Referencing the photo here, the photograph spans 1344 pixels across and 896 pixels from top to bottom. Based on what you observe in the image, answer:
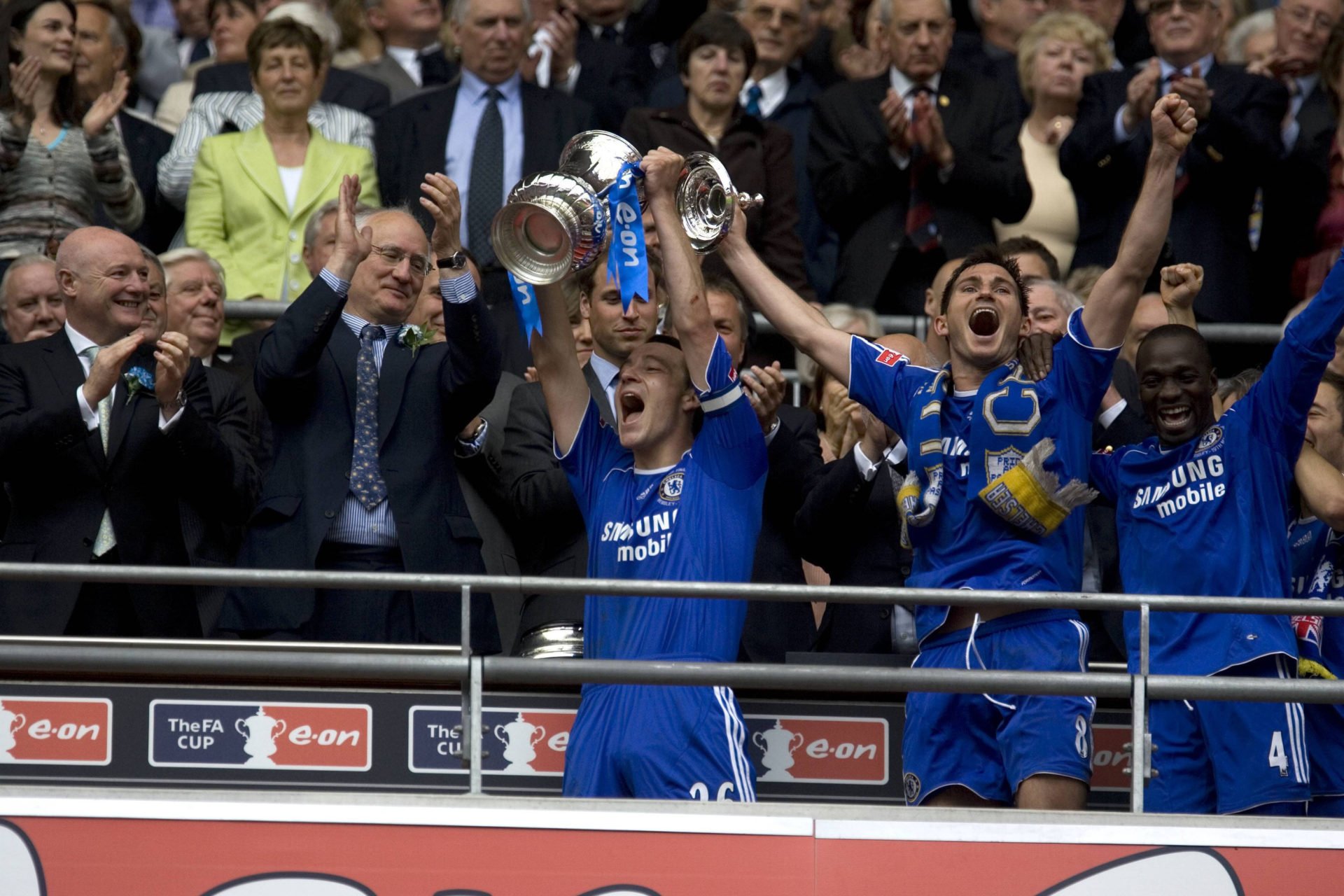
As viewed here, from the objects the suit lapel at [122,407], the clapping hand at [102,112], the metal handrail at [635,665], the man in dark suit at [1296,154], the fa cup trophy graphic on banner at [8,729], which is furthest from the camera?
the man in dark suit at [1296,154]

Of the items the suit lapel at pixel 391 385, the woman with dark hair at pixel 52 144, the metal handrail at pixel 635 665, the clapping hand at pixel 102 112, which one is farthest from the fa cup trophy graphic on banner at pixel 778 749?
the clapping hand at pixel 102 112

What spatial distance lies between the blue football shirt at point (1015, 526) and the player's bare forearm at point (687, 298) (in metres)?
0.75

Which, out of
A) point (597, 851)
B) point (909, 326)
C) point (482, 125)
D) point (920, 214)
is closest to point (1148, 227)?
point (597, 851)

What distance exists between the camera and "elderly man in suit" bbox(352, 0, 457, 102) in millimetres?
10234

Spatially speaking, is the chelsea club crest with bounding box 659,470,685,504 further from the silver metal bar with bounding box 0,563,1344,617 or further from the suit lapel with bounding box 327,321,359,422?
the suit lapel with bounding box 327,321,359,422

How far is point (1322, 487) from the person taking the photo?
5.94 m

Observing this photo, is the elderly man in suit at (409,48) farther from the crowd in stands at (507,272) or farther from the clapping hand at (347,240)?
the clapping hand at (347,240)

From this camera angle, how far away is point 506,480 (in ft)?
21.9

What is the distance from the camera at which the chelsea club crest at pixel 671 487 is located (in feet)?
19.5

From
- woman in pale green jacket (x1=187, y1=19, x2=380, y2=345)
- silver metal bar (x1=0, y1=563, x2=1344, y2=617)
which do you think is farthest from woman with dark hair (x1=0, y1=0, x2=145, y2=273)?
silver metal bar (x1=0, y1=563, x2=1344, y2=617)

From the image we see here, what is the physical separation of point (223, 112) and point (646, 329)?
3.16 metres

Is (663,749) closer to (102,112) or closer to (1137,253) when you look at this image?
(1137,253)

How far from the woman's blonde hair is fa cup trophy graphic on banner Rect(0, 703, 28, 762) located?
18.1 ft

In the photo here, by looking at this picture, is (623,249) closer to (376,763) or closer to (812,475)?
(812,475)
